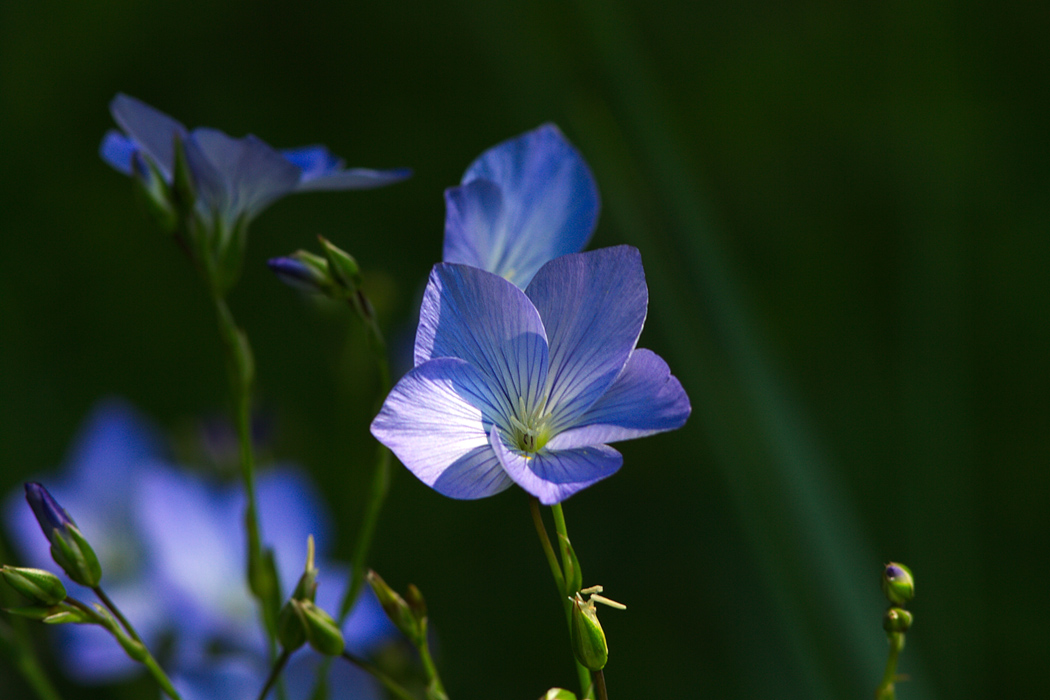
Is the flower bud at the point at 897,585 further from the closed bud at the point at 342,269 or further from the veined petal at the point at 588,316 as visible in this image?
the closed bud at the point at 342,269

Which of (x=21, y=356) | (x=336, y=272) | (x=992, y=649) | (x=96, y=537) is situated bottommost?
(x=992, y=649)

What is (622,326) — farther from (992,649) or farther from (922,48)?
(922,48)

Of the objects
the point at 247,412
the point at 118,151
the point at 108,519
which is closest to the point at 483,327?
the point at 247,412

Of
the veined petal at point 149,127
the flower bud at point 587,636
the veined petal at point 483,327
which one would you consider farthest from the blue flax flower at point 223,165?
the flower bud at point 587,636

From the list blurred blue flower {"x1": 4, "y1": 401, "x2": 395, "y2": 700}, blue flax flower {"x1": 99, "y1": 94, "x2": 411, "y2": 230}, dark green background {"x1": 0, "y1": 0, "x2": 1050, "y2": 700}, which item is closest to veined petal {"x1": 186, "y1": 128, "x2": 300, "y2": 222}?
blue flax flower {"x1": 99, "y1": 94, "x2": 411, "y2": 230}

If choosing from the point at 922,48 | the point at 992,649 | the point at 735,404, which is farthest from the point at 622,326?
the point at 922,48

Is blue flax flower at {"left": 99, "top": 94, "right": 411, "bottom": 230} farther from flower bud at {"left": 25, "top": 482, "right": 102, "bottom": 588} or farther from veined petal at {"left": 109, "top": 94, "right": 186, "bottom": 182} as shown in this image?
flower bud at {"left": 25, "top": 482, "right": 102, "bottom": 588}
